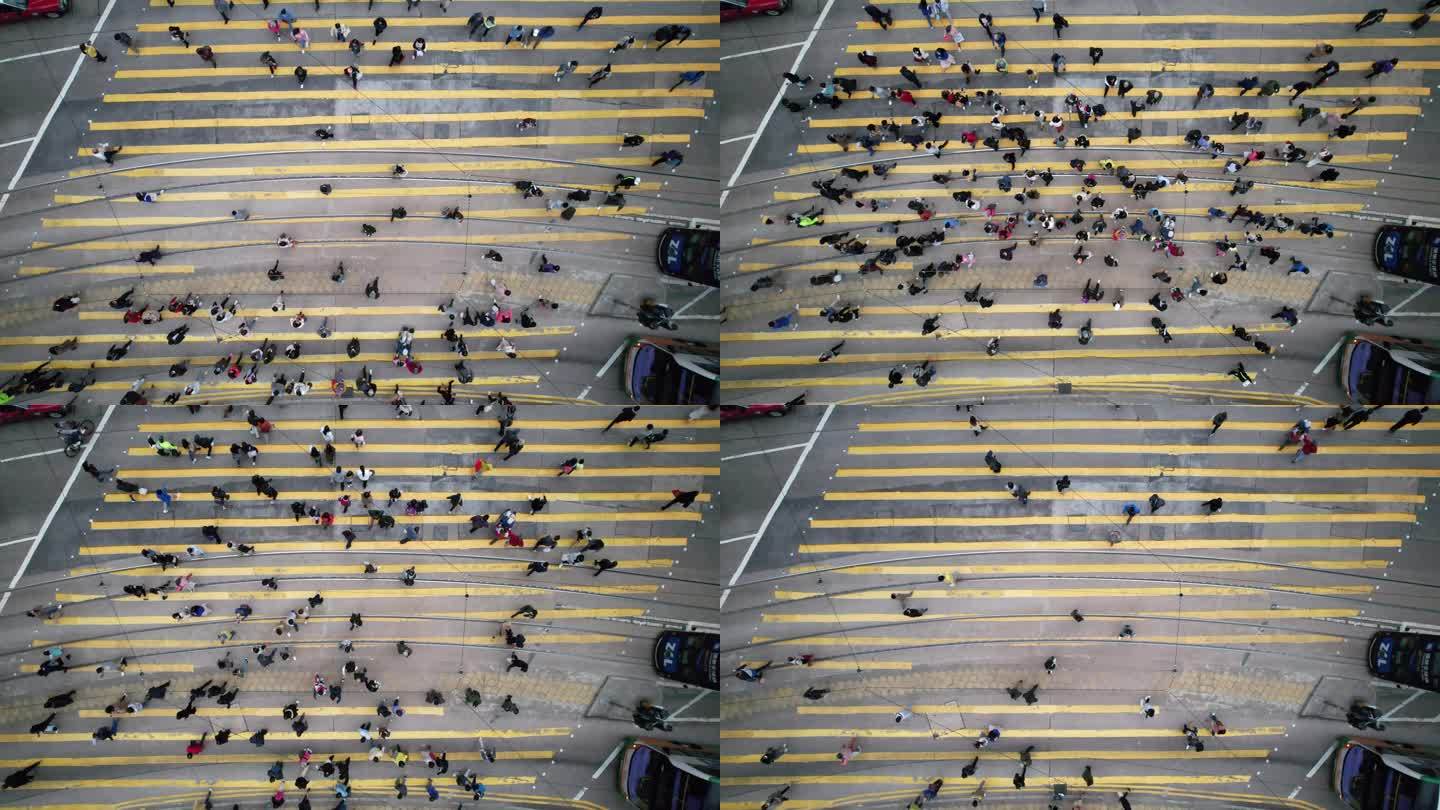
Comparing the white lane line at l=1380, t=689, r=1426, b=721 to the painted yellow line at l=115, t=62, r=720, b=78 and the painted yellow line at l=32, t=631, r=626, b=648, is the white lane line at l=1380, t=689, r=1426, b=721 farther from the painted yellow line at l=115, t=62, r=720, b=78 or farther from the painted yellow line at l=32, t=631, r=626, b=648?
the painted yellow line at l=115, t=62, r=720, b=78

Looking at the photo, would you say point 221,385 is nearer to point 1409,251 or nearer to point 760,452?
point 760,452

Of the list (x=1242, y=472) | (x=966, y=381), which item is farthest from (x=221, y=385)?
(x=1242, y=472)

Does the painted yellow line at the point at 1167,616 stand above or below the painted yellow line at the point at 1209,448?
below

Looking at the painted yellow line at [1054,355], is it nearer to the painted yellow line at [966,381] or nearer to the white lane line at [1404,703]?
the painted yellow line at [966,381]

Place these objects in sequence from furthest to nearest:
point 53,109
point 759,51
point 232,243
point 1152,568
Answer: point 759,51, point 53,109, point 232,243, point 1152,568

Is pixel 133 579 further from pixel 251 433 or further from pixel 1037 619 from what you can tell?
pixel 1037 619

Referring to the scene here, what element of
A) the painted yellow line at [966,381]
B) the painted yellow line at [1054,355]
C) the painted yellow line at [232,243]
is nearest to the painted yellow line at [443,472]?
the painted yellow line at [966,381]

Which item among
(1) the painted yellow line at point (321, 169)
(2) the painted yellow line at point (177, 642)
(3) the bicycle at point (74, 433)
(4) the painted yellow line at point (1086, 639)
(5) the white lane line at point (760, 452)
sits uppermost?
(1) the painted yellow line at point (321, 169)
